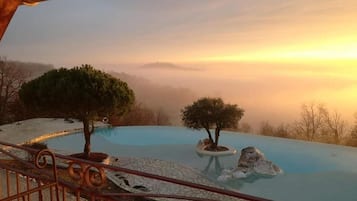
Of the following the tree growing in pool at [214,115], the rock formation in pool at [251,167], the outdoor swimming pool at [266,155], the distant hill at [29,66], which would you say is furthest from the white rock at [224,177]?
the distant hill at [29,66]

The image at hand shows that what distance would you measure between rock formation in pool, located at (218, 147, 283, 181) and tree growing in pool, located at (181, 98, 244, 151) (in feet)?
5.68

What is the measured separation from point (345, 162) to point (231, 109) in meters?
3.65

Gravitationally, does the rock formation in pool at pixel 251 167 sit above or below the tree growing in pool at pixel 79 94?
below

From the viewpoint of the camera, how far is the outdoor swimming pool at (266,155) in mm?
8219

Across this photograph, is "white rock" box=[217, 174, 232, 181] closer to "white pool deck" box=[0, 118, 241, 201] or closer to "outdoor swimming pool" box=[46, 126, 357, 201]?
"outdoor swimming pool" box=[46, 126, 357, 201]

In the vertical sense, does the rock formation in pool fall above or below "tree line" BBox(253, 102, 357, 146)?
below

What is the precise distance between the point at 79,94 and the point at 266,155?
19.7 ft

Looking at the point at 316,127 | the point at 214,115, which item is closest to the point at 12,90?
the point at 214,115

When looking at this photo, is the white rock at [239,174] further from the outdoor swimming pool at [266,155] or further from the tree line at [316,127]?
the tree line at [316,127]

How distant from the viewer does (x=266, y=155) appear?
1123 centimetres

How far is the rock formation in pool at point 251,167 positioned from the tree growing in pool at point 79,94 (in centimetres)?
326

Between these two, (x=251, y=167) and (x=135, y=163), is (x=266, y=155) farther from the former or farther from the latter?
(x=135, y=163)

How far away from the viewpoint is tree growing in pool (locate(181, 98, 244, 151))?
11.3 m

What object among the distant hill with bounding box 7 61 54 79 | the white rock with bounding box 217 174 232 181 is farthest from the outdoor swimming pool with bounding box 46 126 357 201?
the distant hill with bounding box 7 61 54 79
